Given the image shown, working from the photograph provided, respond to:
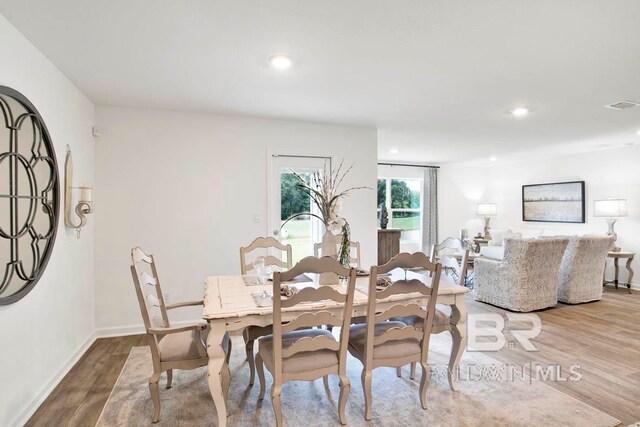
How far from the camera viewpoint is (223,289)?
253cm

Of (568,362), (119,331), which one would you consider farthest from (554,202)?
(119,331)

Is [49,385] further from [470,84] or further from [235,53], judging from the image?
[470,84]

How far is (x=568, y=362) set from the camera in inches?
123

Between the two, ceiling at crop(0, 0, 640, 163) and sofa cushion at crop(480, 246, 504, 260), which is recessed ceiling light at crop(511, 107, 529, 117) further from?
sofa cushion at crop(480, 246, 504, 260)

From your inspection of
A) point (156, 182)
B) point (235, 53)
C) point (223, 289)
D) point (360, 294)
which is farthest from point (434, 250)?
point (156, 182)

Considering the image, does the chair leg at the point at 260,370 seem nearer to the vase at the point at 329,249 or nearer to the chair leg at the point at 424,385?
the vase at the point at 329,249

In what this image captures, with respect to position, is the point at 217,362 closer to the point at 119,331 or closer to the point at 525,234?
the point at 119,331

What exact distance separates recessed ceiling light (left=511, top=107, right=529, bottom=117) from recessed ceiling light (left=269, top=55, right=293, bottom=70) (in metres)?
2.62

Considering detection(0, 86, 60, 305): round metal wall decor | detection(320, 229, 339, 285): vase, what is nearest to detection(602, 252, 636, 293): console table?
detection(320, 229, 339, 285): vase

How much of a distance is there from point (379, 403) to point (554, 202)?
635cm

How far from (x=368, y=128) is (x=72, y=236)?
347 cm

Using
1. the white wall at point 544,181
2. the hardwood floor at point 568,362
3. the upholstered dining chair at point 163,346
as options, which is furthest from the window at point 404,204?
the upholstered dining chair at point 163,346

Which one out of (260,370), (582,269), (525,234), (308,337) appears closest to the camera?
(308,337)

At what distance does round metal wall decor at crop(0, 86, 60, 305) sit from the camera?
204cm
